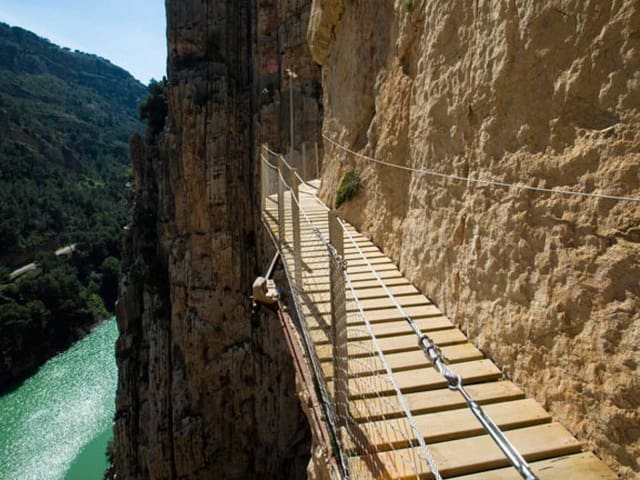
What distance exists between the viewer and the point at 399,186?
5.64 meters

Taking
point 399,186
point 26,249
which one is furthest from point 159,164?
point 26,249

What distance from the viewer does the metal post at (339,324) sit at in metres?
2.72

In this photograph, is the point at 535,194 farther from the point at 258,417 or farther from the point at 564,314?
the point at 258,417

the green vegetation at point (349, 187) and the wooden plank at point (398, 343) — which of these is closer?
the wooden plank at point (398, 343)

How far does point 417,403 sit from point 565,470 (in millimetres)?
906

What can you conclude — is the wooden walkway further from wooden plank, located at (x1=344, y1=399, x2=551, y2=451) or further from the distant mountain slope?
the distant mountain slope

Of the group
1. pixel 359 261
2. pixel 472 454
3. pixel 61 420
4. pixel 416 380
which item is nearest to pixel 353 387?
pixel 416 380

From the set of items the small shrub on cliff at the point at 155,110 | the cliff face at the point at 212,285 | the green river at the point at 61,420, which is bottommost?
the green river at the point at 61,420

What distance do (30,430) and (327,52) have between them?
28.3 m

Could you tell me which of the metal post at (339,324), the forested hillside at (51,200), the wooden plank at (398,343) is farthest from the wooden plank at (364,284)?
the forested hillside at (51,200)

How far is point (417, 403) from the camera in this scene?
3.03m

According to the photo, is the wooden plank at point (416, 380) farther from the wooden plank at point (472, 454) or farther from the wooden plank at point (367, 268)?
the wooden plank at point (367, 268)

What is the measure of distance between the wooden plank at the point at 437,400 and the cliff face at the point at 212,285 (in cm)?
1610

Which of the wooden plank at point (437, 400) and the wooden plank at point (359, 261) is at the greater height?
the wooden plank at point (359, 261)
